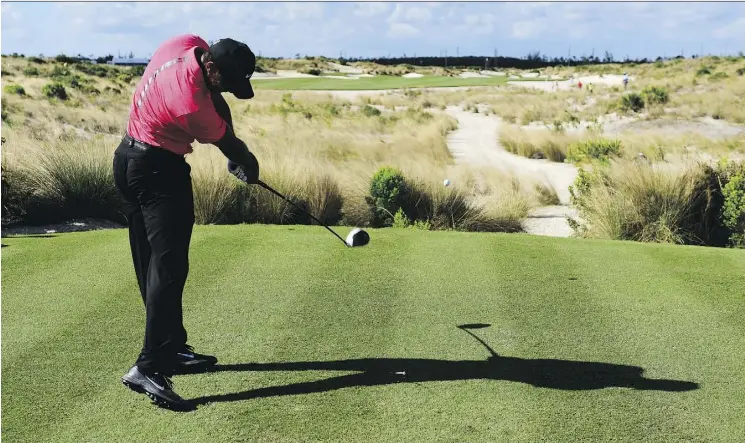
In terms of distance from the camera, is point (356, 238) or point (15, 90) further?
point (15, 90)

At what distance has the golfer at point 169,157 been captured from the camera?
4.04 meters

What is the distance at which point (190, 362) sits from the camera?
4598mm

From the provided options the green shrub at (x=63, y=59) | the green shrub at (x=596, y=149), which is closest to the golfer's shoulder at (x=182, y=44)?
the green shrub at (x=596, y=149)

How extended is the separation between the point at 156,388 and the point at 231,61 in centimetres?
168

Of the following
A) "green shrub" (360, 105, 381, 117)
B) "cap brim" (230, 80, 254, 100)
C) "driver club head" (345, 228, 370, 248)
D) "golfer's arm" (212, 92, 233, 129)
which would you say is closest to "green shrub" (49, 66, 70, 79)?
"green shrub" (360, 105, 381, 117)

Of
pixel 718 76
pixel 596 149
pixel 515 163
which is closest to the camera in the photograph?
pixel 596 149

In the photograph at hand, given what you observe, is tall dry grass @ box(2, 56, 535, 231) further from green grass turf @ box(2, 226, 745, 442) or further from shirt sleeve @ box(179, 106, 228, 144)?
shirt sleeve @ box(179, 106, 228, 144)

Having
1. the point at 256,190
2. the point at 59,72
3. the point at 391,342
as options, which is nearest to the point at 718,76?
the point at 59,72

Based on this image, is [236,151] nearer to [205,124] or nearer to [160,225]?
[205,124]

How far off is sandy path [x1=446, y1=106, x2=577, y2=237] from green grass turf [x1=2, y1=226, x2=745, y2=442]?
4401 mm

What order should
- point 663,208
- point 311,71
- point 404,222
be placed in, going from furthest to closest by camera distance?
point 311,71
point 404,222
point 663,208

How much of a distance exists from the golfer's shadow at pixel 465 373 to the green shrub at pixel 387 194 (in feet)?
20.3

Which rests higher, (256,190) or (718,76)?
(256,190)

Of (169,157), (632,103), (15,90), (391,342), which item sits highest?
(169,157)
